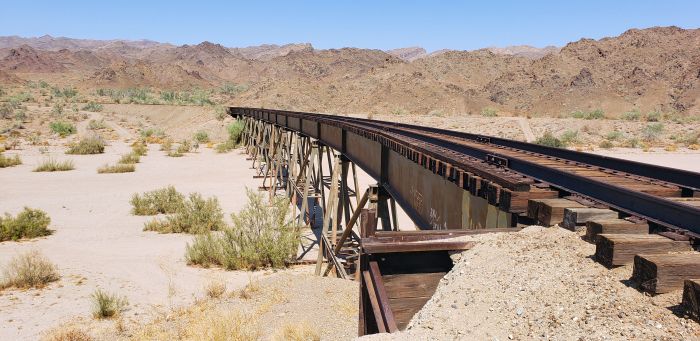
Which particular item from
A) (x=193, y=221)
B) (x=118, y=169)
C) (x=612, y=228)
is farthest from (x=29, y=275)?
(x=118, y=169)

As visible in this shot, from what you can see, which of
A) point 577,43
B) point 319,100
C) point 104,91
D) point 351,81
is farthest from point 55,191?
point 104,91

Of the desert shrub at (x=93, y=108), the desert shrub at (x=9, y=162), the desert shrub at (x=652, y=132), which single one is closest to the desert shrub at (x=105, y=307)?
the desert shrub at (x=9, y=162)

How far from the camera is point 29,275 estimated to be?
33.6 feet

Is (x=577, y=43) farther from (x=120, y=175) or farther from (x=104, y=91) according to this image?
(x=104, y=91)

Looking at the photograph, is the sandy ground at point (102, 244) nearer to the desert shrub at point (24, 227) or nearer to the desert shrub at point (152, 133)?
the desert shrub at point (24, 227)

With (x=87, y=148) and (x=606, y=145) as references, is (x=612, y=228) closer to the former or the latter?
(x=606, y=145)

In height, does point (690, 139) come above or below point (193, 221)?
above

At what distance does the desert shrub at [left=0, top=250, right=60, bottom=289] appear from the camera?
10188 millimetres

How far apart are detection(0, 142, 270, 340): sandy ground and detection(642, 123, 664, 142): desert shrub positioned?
102 feet

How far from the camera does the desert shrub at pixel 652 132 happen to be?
37.2 metres

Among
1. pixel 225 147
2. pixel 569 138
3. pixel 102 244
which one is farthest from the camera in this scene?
pixel 225 147

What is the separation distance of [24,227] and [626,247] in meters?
16.4

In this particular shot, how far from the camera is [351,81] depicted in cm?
7562

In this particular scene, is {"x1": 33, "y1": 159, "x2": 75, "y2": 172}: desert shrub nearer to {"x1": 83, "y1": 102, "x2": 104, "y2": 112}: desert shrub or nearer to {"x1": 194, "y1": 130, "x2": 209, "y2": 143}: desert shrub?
{"x1": 194, "y1": 130, "x2": 209, "y2": 143}: desert shrub
